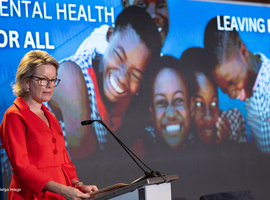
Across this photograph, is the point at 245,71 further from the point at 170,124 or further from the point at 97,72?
the point at 97,72

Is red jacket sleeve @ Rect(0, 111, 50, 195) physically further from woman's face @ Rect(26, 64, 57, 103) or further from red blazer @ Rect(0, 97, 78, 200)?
woman's face @ Rect(26, 64, 57, 103)

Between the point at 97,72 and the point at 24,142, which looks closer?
the point at 24,142

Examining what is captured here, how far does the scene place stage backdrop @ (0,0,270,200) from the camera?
3.59m

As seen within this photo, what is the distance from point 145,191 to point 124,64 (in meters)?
2.50

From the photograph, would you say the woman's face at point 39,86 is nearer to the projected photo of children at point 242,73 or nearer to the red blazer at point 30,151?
the red blazer at point 30,151

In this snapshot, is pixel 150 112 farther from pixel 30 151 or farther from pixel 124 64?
pixel 30 151

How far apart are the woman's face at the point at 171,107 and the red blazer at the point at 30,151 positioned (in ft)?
6.75

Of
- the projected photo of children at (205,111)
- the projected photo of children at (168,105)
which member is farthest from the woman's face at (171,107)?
the projected photo of children at (205,111)

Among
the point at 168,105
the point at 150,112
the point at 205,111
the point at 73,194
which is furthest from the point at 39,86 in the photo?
the point at 205,111

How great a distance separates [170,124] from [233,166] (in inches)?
38.5

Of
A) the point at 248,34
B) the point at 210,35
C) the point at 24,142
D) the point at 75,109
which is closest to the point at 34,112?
the point at 24,142

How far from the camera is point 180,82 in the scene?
410cm

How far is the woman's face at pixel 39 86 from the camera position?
2.01 m

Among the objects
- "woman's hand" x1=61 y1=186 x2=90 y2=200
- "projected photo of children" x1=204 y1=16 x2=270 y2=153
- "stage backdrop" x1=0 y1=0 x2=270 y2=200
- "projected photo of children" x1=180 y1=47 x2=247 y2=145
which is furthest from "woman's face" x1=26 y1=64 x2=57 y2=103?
"projected photo of children" x1=204 y1=16 x2=270 y2=153
